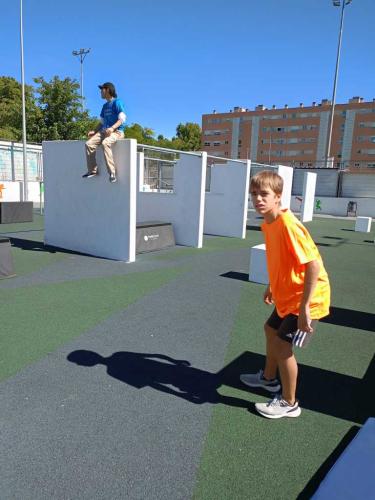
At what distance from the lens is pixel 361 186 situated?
22188 mm

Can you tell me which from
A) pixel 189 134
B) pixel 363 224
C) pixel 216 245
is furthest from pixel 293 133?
pixel 216 245

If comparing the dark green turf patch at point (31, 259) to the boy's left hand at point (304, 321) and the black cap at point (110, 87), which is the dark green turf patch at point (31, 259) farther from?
the boy's left hand at point (304, 321)

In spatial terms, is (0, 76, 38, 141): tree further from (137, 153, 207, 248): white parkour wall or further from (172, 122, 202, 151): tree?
(172, 122, 202, 151): tree

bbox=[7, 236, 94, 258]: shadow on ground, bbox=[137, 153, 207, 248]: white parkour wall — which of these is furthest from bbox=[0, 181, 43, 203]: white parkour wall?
bbox=[137, 153, 207, 248]: white parkour wall

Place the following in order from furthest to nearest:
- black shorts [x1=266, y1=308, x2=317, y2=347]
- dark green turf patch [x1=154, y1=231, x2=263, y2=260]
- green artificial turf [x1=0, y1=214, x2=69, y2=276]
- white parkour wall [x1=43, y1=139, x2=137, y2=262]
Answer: dark green turf patch [x1=154, y1=231, x2=263, y2=260] → white parkour wall [x1=43, y1=139, x2=137, y2=262] → green artificial turf [x1=0, y1=214, x2=69, y2=276] → black shorts [x1=266, y1=308, x2=317, y2=347]

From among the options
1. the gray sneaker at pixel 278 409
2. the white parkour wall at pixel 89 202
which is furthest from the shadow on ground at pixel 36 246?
the gray sneaker at pixel 278 409

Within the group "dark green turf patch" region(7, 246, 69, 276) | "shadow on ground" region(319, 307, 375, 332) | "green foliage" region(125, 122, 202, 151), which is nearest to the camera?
"shadow on ground" region(319, 307, 375, 332)

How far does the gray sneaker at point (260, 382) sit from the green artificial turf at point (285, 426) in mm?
67

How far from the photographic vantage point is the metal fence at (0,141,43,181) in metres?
18.4

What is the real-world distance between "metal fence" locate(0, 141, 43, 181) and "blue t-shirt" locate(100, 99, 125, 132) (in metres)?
13.4

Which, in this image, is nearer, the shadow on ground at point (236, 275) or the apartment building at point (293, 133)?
the shadow on ground at point (236, 275)

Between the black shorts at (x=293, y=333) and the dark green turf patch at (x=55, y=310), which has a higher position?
the black shorts at (x=293, y=333)

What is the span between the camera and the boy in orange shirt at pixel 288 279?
7.03 ft

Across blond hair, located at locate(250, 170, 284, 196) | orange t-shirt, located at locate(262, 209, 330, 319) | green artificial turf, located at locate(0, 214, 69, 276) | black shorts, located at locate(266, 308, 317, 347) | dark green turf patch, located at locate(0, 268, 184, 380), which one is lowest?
dark green turf patch, located at locate(0, 268, 184, 380)
